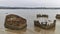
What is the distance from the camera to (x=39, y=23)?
1.09 meters

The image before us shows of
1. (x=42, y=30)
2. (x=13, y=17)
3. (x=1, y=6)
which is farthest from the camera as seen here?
(x=1, y=6)

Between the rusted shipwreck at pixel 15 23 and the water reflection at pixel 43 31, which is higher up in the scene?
the rusted shipwreck at pixel 15 23

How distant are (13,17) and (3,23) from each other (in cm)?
8

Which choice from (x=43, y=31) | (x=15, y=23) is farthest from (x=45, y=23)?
(x=15, y=23)

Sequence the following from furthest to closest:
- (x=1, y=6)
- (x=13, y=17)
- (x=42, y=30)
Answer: (x=1, y=6) → (x=13, y=17) → (x=42, y=30)

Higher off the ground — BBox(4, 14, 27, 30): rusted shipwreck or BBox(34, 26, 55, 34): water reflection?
BBox(4, 14, 27, 30): rusted shipwreck

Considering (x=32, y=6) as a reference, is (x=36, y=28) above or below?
below

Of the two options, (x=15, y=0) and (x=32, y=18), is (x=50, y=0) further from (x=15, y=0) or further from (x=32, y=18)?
(x=32, y=18)

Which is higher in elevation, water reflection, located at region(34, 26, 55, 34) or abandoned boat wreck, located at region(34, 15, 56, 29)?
abandoned boat wreck, located at region(34, 15, 56, 29)

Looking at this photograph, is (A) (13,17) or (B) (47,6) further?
(B) (47,6)

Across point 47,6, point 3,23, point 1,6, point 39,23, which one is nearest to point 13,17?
point 3,23

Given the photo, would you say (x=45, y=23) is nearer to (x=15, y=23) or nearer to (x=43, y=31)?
(x=43, y=31)

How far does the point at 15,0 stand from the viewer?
161 centimetres

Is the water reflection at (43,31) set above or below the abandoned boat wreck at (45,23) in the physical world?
below
